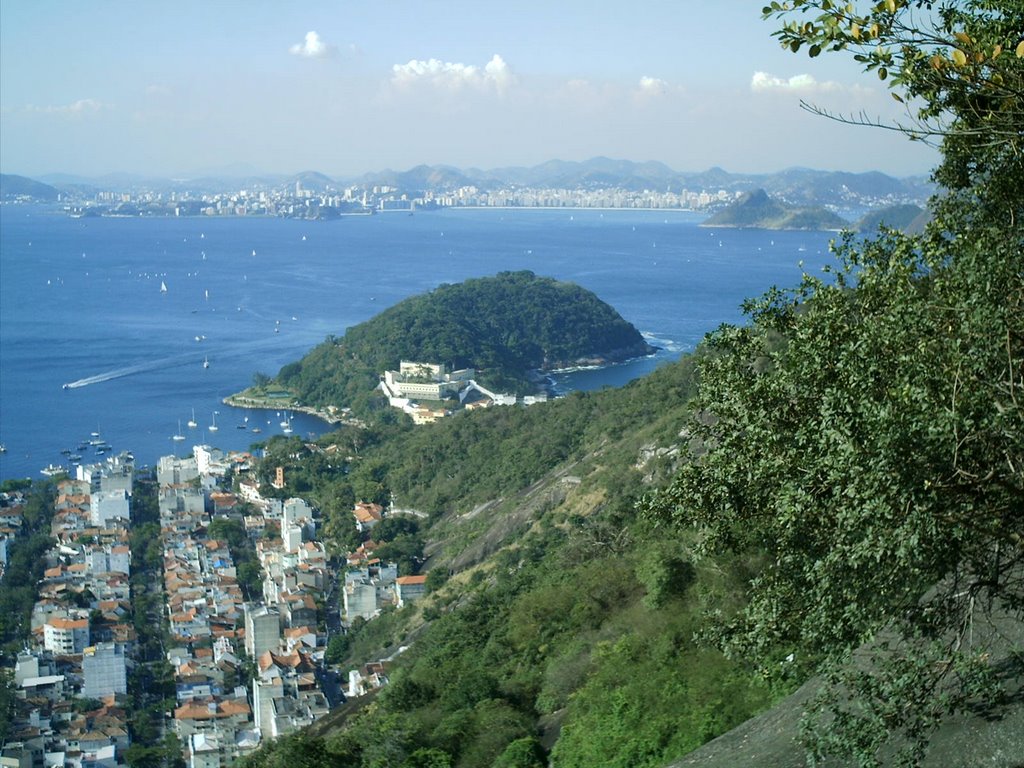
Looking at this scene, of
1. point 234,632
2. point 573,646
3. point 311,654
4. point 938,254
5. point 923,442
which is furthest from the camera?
point 234,632

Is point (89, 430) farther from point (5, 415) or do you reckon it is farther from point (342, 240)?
point (342, 240)

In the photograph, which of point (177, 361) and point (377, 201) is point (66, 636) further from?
point (377, 201)

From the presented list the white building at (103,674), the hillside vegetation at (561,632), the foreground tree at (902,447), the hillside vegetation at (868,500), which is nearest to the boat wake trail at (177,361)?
the hillside vegetation at (561,632)

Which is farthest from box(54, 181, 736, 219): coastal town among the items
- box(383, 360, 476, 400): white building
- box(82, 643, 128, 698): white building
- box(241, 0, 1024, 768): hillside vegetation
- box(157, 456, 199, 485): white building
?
box(241, 0, 1024, 768): hillside vegetation

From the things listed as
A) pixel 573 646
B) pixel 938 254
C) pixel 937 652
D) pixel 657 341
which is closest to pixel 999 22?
pixel 938 254

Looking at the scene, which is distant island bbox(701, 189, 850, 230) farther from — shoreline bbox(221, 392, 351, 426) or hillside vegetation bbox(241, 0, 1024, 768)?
hillside vegetation bbox(241, 0, 1024, 768)

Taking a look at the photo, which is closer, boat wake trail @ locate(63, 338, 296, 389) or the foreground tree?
the foreground tree
